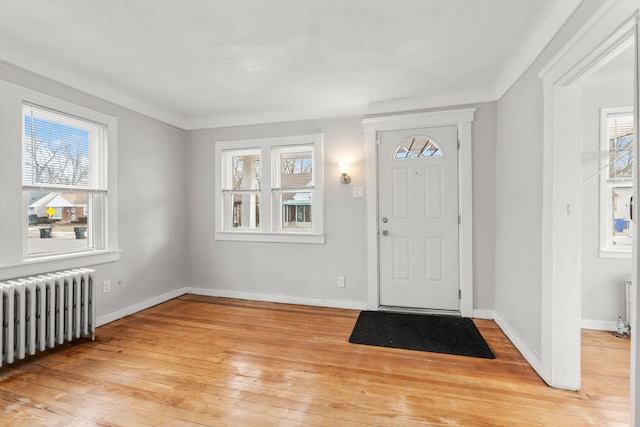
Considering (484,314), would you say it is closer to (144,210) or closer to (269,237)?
(269,237)

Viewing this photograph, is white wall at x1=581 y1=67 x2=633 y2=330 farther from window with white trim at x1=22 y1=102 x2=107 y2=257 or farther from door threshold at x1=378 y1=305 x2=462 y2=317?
window with white trim at x1=22 y1=102 x2=107 y2=257

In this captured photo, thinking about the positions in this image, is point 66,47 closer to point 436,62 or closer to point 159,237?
point 159,237

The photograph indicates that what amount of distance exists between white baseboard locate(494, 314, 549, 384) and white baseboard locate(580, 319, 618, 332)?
31.5 inches

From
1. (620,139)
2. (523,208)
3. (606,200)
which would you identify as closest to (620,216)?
(606,200)

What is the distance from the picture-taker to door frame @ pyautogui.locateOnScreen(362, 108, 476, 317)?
3.34 metres

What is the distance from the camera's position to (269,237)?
401 centimetres

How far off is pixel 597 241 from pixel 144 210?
485cm

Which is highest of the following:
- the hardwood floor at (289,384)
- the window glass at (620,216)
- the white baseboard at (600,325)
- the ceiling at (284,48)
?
the ceiling at (284,48)

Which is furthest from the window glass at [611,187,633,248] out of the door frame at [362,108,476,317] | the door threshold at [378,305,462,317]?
the door threshold at [378,305,462,317]

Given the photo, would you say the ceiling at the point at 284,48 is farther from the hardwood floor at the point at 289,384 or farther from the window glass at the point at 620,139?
the hardwood floor at the point at 289,384

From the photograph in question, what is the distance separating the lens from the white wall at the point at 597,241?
2.95 m

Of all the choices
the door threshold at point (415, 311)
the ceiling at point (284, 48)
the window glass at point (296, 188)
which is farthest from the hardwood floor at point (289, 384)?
the ceiling at point (284, 48)

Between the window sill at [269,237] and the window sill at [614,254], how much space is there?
2.83 metres

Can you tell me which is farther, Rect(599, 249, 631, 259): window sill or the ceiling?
Rect(599, 249, 631, 259): window sill
